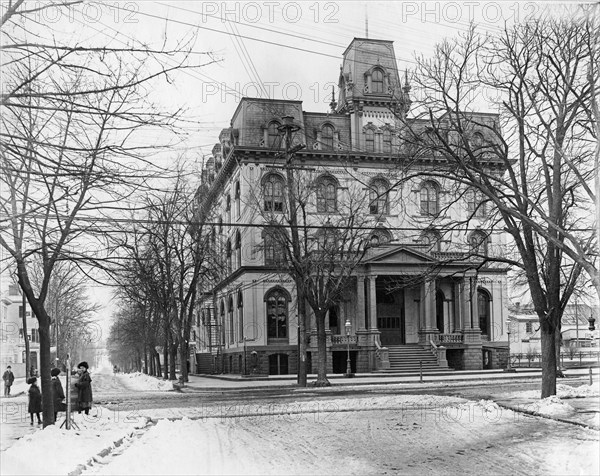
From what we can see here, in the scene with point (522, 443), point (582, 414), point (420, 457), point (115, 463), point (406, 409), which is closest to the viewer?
point (115, 463)

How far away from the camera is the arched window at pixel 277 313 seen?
52.4m

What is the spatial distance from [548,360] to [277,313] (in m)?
32.3

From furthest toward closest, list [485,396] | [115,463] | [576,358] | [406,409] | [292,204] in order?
[576,358] → [292,204] → [485,396] → [406,409] → [115,463]

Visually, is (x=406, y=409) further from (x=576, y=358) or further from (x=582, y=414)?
(x=576, y=358)

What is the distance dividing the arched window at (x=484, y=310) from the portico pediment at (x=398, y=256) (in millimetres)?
7377

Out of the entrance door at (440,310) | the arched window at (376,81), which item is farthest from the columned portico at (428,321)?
the arched window at (376,81)

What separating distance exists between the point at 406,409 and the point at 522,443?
6822mm

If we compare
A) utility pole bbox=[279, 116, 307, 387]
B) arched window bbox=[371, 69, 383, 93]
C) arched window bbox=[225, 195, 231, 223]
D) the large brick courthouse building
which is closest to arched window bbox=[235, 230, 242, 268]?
the large brick courthouse building

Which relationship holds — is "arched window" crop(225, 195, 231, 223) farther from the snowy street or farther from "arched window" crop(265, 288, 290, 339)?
the snowy street

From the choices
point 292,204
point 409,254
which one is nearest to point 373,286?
point 409,254

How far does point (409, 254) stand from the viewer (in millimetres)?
51406

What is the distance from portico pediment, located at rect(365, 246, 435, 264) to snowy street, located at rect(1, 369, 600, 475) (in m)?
27.9

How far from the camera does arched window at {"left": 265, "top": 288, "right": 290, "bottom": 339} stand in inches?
2064

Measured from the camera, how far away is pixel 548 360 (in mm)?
21594
